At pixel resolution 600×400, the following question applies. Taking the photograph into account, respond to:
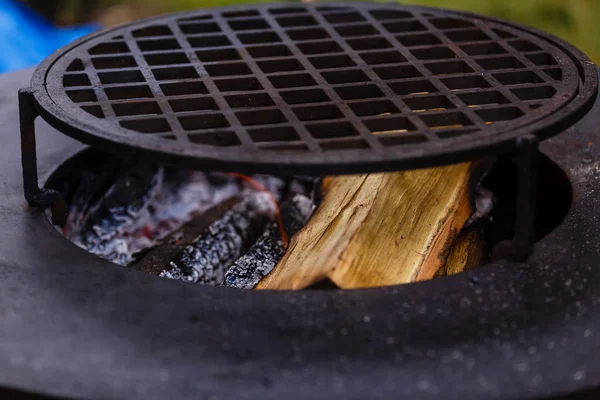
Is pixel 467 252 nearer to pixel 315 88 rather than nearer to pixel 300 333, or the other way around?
pixel 315 88

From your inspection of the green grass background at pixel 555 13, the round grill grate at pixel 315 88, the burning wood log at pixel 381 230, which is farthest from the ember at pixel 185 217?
the green grass background at pixel 555 13

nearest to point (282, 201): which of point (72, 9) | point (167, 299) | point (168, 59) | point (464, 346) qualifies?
point (168, 59)

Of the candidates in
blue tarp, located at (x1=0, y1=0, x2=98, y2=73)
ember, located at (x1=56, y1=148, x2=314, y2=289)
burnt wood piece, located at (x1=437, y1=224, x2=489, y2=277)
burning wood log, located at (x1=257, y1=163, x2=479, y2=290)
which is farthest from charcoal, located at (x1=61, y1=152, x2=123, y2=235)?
blue tarp, located at (x1=0, y1=0, x2=98, y2=73)

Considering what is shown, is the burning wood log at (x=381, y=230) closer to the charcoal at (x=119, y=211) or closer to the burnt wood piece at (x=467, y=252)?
the burnt wood piece at (x=467, y=252)

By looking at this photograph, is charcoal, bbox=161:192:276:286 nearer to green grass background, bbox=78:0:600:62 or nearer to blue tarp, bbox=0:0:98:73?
blue tarp, bbox=0:0:98:73

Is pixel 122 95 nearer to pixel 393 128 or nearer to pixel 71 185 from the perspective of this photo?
pixel 71 185
